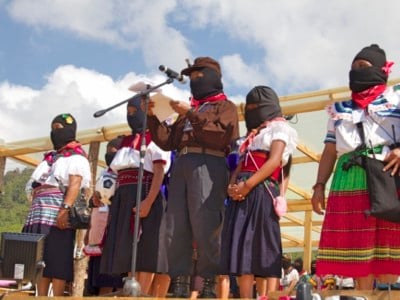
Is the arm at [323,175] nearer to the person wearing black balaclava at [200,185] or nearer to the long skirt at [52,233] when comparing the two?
the person wearing black balaclava at [200,185]

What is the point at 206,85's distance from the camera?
182 inches

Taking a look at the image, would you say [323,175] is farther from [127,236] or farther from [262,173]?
[127,236]

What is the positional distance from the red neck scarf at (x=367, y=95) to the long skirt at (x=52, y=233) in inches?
108

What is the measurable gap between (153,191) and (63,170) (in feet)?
3.92

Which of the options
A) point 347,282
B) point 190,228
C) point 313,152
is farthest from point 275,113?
point 313,152

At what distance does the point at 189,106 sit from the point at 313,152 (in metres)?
6.03

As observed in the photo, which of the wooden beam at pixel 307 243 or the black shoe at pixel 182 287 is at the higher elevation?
the wooden beam at pixel 307 243

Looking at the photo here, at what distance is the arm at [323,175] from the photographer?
13.2 ft

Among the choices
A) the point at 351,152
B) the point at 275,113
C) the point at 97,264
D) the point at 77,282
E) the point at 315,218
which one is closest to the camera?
the point at 351,152

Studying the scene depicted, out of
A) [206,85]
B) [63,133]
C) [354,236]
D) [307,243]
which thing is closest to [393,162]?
[354,236]

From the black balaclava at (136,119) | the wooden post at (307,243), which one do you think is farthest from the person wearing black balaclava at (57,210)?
the wooden post at (307,243)

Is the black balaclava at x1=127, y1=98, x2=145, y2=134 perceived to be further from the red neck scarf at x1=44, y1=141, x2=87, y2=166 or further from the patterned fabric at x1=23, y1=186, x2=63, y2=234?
the patterned fabric at x1=23, y1=186, x2=63, y2=234

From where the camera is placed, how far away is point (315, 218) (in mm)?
12852

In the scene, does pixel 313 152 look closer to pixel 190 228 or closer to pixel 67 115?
pixel 67 115
